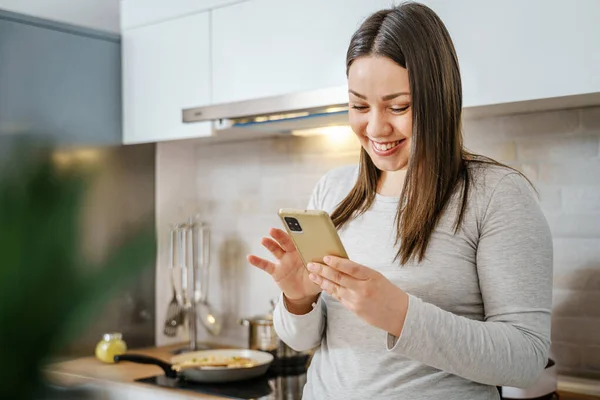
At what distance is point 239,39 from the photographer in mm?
2268

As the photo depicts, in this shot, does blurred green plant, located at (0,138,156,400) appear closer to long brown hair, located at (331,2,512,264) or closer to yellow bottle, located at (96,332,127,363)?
yellow bottle, located at (96,332,127,363)

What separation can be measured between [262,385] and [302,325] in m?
0.85

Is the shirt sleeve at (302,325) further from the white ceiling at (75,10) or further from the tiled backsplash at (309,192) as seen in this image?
the white ceiling at (75,10)

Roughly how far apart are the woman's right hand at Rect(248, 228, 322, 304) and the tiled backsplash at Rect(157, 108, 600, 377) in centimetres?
94

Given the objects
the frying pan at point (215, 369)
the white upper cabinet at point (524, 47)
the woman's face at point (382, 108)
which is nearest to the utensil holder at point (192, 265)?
the frying pan at point (215, 369)

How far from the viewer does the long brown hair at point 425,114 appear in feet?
4.07

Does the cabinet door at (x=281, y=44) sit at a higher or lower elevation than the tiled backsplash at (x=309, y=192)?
higher

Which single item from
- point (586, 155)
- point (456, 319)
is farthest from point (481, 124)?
point (456, 319)

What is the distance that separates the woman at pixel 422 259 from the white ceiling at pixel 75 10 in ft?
5.67

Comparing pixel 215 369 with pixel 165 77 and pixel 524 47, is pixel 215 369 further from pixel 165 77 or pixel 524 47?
pixel 524 47

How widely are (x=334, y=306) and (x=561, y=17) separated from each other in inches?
32.2

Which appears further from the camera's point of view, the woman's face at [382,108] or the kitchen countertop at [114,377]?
the kitchen countertop at [114,377]

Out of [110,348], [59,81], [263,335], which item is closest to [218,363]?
[263,335]

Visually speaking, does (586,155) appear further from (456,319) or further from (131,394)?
(131,394)
